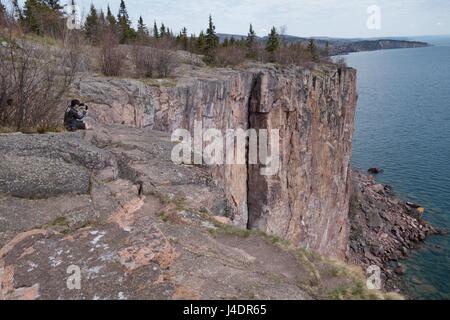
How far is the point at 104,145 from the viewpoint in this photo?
9.13 meters

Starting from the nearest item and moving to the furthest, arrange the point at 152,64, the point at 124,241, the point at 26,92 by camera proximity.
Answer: the point at 124,241 < the point at 26,92 < the point at 152,64

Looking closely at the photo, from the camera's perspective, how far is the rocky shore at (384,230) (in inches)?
1358

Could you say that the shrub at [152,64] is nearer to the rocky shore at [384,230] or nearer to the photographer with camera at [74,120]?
the photographer with camera at [74,120]

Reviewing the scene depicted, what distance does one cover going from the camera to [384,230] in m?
39.1

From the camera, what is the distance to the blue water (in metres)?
32.3

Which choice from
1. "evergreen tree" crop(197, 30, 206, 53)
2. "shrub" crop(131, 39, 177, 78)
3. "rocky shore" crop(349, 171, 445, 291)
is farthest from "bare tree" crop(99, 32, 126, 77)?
"evergreen tree" crop(197, 30, 206, 53)

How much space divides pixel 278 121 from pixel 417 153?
35747mm

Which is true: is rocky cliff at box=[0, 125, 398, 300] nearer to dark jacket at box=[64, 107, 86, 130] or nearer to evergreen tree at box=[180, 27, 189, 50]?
dark jacket at box=[64, 107, 86, 130]

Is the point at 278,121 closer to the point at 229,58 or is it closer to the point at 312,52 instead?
the point at 229,58

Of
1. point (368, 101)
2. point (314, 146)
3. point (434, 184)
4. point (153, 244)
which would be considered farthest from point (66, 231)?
point (368, 101)

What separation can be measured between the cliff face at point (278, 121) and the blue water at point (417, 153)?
25.5ft

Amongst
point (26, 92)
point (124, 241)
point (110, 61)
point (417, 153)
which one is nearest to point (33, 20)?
point (110, 61)

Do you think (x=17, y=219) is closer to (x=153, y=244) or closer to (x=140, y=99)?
(x=153, y=244)
